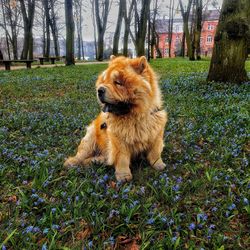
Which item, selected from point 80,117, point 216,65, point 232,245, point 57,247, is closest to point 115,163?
point 57,247

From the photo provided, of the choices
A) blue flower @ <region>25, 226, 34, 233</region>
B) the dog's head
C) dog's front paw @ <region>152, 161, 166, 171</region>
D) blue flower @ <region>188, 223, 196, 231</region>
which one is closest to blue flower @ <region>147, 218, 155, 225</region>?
blue flower @ <region>188, 223, 196, 231</region>

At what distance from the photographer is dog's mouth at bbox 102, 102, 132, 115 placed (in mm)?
3441

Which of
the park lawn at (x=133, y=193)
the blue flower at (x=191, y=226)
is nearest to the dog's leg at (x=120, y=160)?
the park lawn at (x=133, y=193)

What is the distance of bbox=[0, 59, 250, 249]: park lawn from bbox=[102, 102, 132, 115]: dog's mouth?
0.85m

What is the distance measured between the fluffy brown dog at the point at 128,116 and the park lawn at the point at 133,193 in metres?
0.24

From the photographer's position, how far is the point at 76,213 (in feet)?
9.20

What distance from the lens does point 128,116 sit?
3658 millimetres

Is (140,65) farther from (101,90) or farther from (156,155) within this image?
(156,155)

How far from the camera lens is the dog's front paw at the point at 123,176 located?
358 centimetres

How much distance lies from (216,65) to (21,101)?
6535mm

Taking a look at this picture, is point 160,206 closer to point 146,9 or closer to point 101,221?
point 101,221

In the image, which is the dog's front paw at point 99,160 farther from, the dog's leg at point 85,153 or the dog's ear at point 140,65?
the dog's ear at point 140,65

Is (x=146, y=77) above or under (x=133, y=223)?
above

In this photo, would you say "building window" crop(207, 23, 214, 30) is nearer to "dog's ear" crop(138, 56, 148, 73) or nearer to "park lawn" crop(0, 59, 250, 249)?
"park lawn" crop(0, 59, 250, 249)
